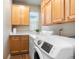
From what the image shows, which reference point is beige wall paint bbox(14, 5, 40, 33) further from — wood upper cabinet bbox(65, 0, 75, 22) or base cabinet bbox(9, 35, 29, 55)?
wood upper cabinet bbox(65, 0, 75, 22)

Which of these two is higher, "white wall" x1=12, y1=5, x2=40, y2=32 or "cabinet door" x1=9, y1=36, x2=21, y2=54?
"white wall" x1=12, y1=5, x2=40, y2=32

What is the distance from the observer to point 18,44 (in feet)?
13.6

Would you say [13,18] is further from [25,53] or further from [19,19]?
[25,53]

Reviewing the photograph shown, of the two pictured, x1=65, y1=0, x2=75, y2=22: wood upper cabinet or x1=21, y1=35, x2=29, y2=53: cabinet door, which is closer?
x1=65, y1=0, x2=75, y2=22: wood upper cabinet

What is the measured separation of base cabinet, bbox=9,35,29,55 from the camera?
159 inches

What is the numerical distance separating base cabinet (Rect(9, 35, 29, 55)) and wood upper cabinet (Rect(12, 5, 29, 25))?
87cm

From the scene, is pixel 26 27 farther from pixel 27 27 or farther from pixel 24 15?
pixel 24 15

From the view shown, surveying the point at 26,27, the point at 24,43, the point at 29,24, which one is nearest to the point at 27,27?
the point at 26,27

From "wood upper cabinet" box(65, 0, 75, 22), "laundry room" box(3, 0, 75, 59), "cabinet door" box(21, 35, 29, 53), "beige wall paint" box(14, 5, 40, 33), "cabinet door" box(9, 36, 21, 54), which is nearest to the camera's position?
"wood upper cabinet" box(65, 0, 75, 22)

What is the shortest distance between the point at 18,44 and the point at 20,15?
1411 mm

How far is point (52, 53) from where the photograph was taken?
3.38 ft

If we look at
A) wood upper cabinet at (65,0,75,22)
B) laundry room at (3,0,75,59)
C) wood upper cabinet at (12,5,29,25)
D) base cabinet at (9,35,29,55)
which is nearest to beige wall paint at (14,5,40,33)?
laundry room at (3,0,75,59)
